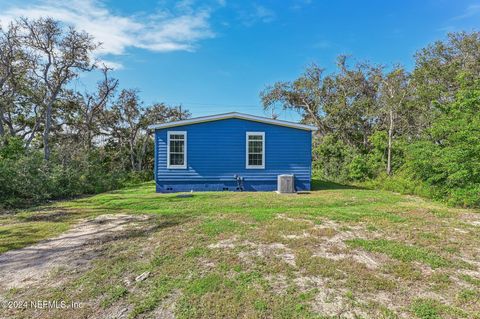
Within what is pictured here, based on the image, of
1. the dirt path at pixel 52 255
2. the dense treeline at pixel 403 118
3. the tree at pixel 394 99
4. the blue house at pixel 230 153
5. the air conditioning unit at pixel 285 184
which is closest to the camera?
the dirt path at pixel 52 255

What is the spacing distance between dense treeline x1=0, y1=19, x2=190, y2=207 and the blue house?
12.8ft

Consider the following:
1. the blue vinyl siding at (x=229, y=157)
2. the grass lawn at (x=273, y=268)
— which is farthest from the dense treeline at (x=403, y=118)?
the blue vinyl siding at (x=229, y=157)

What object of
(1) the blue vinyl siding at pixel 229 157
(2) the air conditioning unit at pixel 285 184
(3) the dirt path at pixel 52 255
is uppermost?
(1) the blue vinyl siding at pixel 229 157

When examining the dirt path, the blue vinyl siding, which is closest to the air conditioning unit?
the blue vinyl siding

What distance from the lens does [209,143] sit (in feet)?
32.9

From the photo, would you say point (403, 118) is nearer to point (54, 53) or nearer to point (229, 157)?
point (229, 157)

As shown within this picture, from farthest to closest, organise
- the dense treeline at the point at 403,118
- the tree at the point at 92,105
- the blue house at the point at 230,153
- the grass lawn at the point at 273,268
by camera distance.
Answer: the tree at the point at 92,105, the blue house at the point at 230,153, the dense treeline at the point at 403,118, the grass lawn at the point at 273,268

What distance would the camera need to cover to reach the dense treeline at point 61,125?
8.54 m

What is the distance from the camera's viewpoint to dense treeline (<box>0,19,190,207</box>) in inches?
→ 336

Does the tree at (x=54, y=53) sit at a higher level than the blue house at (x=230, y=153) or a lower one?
higher

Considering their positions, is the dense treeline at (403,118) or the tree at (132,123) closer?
the dense treeline at (403,118)

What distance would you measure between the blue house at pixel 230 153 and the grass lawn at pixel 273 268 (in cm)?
430

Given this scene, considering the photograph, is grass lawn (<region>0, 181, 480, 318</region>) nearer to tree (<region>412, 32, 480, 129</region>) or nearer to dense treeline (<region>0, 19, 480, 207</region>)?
dense treeline (<region>0, 19, 480, 207</region>)

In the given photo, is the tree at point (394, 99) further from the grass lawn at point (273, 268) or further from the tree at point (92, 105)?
the tree at point (92, 105)
